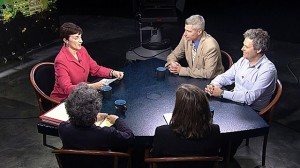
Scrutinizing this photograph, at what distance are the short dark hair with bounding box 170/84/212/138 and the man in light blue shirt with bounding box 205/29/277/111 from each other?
0.74 m

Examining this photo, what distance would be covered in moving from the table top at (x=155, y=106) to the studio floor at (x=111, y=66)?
90 cm

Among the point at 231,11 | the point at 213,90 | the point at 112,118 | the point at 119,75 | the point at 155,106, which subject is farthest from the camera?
the point at 231,11

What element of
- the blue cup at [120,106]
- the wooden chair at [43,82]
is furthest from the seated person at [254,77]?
the wooden chair at [43,82]

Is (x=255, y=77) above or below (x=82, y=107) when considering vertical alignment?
below

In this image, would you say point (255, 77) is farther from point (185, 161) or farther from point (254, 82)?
point (185, 161)

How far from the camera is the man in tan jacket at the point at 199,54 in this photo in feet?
11.0

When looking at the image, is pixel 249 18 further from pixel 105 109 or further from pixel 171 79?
pixel 105 109

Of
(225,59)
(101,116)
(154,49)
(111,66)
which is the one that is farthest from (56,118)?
(111,66)

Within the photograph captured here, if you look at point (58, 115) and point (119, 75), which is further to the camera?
point (119, 75)

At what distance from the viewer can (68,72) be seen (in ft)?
10.7

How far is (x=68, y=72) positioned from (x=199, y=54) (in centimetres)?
125

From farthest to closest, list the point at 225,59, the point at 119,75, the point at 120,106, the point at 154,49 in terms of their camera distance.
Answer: the point at 154,49
the point at 225,59
the point at 119,75
the point at 120,106

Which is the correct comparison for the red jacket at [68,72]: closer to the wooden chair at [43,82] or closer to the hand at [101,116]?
the wooden chair at [43,82]

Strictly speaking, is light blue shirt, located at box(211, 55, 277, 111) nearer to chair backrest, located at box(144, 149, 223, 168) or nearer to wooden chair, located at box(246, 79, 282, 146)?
wooden chair, located at box(246, 79, 282, 146)
